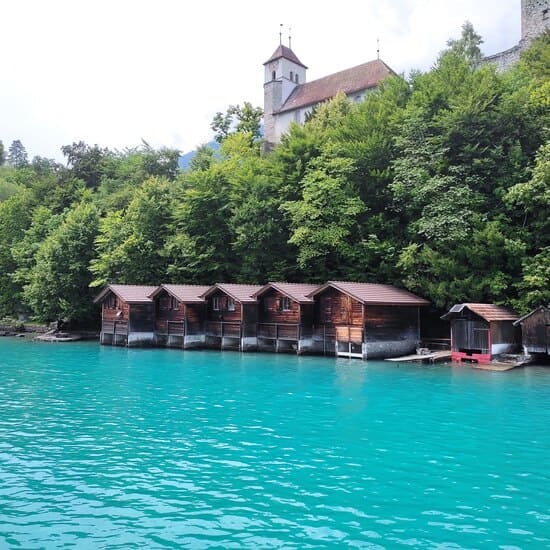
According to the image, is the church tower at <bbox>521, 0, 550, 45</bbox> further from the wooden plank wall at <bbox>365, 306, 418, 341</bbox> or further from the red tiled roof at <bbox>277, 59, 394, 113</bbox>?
the wooden plank wall at <bbox>365, 306, 418, 341</bbox>

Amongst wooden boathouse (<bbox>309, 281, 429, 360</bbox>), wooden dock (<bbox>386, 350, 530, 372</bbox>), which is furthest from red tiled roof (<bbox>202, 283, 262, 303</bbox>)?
wooden dock (<bbox>386, 350, 530, 372</bbox>)

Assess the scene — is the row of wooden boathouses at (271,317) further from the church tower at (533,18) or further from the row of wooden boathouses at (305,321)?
the church tower at (533,18)

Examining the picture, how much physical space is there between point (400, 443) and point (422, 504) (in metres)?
4.03

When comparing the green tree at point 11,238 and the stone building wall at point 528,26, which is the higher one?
the stone building wall at point 528,26

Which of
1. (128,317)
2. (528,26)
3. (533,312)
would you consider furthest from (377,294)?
(528,26)

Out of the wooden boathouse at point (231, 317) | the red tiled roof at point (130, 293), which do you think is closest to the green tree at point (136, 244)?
the red tiled roof at point (130, 293)

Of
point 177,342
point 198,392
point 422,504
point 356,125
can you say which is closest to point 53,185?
point 177,342

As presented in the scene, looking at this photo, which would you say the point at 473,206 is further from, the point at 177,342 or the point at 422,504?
the point at 422,504

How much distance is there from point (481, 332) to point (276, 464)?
20.9 m

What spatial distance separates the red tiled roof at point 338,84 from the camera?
69.9 metres

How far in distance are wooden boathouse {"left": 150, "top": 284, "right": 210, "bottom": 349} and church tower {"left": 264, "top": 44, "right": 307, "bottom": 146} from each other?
142 feet

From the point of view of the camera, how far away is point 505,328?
97.3 ft

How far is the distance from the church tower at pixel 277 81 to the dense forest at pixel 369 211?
1903cm

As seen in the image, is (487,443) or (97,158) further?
(97,158)
